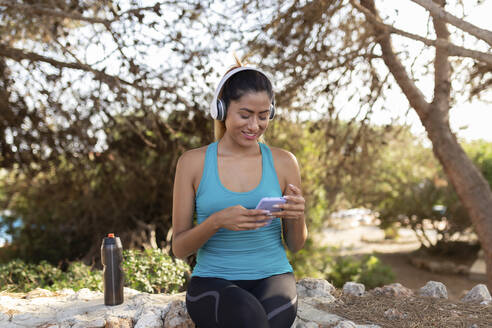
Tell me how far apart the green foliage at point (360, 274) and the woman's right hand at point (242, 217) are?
277 inches

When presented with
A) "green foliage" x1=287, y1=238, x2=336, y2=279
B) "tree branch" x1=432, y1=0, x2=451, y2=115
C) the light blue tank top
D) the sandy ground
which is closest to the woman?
the light blue tank top

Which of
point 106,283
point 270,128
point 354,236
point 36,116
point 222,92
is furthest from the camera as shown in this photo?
point 354,236

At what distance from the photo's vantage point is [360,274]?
9188mm

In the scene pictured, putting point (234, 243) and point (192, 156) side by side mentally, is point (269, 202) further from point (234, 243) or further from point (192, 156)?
point (192, 156)

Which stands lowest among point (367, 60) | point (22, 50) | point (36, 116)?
point (36, 116)

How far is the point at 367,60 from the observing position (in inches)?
229

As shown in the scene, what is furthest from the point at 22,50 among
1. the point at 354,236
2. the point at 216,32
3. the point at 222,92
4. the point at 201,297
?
the point at 354,236

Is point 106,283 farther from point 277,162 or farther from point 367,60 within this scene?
point 367,60

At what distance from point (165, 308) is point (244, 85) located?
171cm

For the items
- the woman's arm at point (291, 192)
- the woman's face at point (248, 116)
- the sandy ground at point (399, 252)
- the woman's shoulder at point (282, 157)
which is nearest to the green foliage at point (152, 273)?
the woman's arm at point (291, 192)

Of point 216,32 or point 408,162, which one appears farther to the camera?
point 408,162

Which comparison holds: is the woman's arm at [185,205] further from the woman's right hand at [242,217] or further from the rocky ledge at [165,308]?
the rocky ledge at [165,308]

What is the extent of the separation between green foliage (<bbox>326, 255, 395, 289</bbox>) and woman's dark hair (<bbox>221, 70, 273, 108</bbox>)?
6.96 metres

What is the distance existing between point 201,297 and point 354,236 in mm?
15307
